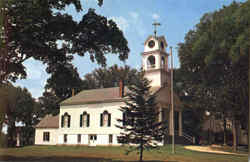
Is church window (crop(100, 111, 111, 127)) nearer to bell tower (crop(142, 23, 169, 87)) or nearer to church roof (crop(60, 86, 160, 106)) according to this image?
church roof (crop(60, 86, 160, 106))

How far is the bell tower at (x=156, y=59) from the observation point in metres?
34.7

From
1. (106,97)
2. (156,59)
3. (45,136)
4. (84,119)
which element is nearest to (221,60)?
(156,59)

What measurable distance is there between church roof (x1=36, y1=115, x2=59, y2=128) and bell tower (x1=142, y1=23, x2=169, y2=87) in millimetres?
13667

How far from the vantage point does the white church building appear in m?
34.7

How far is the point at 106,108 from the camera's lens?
3553cm

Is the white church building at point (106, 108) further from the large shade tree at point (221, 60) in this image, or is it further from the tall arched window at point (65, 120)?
the large shade tree at point (221, 60)

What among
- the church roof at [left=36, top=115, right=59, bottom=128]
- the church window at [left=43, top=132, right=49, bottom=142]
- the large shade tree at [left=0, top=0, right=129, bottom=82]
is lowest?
the church window at [left=43, top=132, right=49, bottom=142]

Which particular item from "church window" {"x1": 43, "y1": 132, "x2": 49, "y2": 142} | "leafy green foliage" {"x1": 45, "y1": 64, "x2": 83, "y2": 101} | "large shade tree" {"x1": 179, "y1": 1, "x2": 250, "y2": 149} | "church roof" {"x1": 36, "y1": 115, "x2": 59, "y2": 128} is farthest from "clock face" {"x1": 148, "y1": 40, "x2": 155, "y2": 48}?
"leafy green foliage" {"x1": 45, "y1": 64, "x2": 83, "y2": 101}

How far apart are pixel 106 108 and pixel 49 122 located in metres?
10.4

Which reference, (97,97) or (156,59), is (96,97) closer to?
(97,97)

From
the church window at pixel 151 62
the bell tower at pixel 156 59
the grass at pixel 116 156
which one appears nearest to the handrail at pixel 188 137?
the bell tower at pixel 156 59

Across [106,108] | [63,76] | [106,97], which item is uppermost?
[63,76]

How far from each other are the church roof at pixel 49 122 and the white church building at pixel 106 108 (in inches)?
57.4

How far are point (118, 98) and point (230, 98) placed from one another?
11.1 meters
